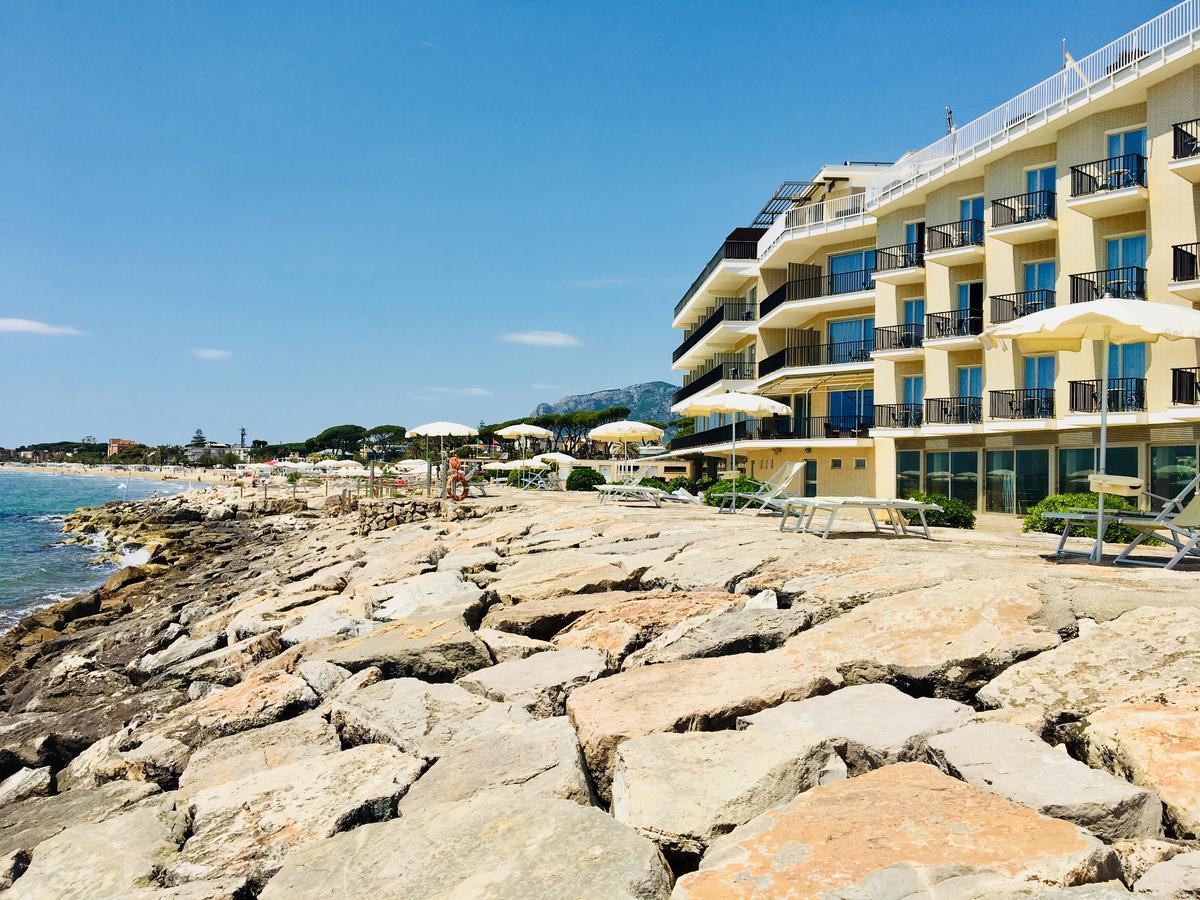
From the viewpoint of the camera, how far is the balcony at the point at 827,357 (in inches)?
1233

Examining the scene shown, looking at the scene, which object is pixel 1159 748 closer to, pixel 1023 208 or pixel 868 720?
pixel 868 720

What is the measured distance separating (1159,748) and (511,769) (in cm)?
276

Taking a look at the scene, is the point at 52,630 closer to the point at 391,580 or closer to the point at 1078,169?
the point at 391,580

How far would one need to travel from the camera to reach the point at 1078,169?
2264 cm

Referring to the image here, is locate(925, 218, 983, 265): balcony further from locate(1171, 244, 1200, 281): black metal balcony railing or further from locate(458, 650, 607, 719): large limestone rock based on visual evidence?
locate(458, 650, 607, 719): large limestone rock

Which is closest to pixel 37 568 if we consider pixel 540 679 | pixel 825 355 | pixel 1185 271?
pixel 540 679

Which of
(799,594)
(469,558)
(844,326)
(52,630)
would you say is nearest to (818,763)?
(799,594)

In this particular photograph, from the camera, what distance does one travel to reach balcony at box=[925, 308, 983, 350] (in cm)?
2638

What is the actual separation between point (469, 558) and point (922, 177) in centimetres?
2336

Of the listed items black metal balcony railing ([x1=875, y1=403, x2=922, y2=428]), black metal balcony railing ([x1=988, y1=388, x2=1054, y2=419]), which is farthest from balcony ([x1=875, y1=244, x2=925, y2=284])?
black metal balcony railing ([x1=988, y1=388, x2=1054, y2=419])

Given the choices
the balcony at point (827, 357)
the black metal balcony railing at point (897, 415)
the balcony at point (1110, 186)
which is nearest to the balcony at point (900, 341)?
the balcony at point (827, 357)

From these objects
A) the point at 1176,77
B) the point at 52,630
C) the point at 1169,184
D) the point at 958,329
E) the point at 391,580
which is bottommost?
the point at 52,630

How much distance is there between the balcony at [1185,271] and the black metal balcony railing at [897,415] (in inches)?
347

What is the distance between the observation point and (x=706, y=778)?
3.49 meters
